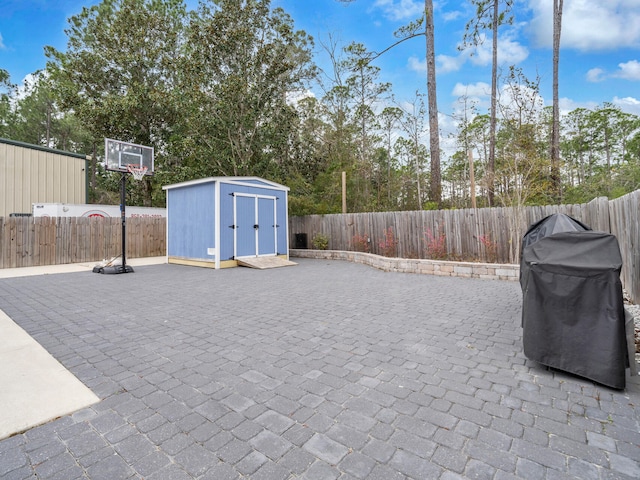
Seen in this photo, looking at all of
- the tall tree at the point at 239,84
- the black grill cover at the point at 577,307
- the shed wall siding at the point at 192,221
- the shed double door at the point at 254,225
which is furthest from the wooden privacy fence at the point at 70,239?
the black grill cover at the point at 577,307

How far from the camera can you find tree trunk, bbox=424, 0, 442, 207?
404 inches

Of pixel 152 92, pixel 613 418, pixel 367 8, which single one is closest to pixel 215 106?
pixel 152 92

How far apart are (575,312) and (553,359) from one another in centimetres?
39

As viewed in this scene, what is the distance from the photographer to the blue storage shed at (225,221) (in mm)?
8922

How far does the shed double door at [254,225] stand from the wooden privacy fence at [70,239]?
191 inches

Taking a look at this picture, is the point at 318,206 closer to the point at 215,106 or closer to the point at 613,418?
the point at 215,106

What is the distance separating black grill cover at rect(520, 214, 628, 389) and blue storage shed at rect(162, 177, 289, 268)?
770 centimetres

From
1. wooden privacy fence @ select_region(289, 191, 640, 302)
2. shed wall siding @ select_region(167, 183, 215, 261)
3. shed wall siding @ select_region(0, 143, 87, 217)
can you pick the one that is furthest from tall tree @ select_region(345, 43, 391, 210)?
shed wall siding @ select_region(0, 143, 87, 217)

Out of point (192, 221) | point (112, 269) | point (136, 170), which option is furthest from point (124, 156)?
point (112, 269)

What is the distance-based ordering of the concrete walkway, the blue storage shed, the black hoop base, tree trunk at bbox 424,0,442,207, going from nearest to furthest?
1. the concrete walkway
2. the black hoop base
3. the blue storage shed
4. tree trunk at bbox 424,0,442,207

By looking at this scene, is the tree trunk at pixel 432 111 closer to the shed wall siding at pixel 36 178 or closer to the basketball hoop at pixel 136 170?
the basketball hoop at pixel 136 170

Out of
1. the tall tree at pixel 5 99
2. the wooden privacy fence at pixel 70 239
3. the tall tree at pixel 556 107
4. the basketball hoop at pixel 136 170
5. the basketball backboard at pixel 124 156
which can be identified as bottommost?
the wooden privacy fence at pixel 70 239

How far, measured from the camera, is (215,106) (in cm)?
1300

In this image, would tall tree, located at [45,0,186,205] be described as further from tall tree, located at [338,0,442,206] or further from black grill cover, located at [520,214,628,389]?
black grill cover, located at [520,214,628,389]
